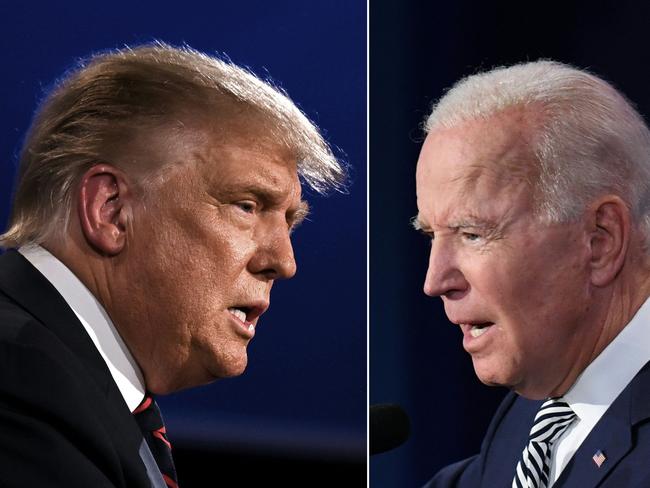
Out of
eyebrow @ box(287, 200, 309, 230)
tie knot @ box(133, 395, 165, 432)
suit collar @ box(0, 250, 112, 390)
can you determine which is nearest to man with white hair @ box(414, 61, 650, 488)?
eyebrow @ box(287, 200, 309, 230)

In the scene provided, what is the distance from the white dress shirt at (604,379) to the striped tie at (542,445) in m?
0.01

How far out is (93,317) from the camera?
1.72 m

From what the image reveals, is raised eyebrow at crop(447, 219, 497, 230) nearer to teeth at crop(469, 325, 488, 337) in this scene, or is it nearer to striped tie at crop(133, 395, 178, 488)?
teeth at crop(469, 325, 488, 337)

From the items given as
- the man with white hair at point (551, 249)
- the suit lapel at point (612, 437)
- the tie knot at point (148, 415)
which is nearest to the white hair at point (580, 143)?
the man with white hair at point (551, 249)

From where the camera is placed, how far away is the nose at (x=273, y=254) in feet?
6.23

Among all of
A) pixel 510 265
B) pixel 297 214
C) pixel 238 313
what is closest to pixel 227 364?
pixel 238 313

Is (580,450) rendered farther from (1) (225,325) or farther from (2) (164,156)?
(2) (164,156)

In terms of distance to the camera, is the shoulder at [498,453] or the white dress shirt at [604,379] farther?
the shoulder at [498,453]

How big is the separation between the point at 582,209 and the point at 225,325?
710 mm

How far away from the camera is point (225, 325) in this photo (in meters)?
1.86

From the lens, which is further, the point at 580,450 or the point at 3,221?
the point at 3,221

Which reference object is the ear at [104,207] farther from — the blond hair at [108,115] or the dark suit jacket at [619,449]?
the dark suit jacket at [619,449]

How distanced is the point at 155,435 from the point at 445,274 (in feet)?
2.13

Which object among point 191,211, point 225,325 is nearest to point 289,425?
point 225,325
